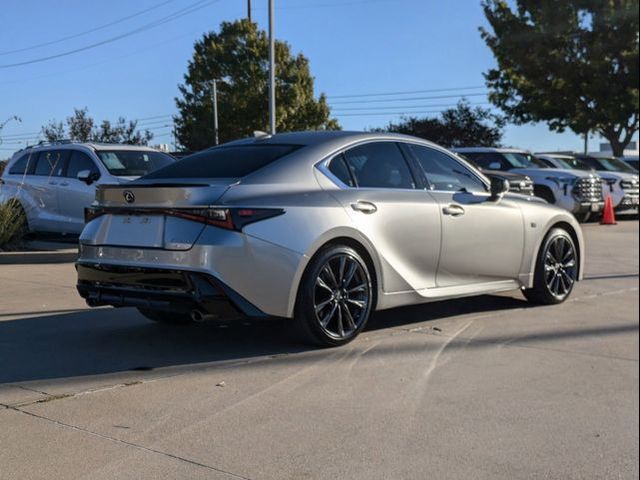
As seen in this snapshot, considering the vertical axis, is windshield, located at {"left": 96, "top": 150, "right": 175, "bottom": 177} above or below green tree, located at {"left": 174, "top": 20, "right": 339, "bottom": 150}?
below

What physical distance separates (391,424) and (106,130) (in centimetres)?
1602

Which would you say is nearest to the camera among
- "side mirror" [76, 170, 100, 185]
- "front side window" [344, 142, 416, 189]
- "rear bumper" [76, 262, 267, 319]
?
"rear bumper" [76, 262, 267, 319]

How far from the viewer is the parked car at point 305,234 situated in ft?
16.4

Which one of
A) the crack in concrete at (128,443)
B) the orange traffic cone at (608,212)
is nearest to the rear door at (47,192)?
the crack in concrete at (128,443)

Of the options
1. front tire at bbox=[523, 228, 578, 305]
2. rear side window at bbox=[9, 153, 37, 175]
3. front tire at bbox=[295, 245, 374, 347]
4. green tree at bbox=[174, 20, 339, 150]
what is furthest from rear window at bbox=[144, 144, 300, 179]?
green tree at bbox=[174, 20, 339, 150]

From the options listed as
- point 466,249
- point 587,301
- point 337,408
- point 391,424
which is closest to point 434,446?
point 391,424

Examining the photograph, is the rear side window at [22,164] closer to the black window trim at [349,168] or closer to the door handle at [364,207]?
the black window trim at [349,168]

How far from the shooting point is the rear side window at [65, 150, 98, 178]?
1184 cm

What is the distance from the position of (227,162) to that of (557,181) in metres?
12.8

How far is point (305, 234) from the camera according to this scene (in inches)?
204

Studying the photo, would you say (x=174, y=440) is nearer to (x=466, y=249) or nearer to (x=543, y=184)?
(x=466, y=249)

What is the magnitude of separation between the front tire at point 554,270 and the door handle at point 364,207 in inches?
85.8

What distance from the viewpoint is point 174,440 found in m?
3.71

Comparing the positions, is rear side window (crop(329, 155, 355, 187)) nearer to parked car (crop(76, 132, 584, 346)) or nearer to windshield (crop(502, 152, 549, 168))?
parked car (crop(76, 132, 584, 346))
